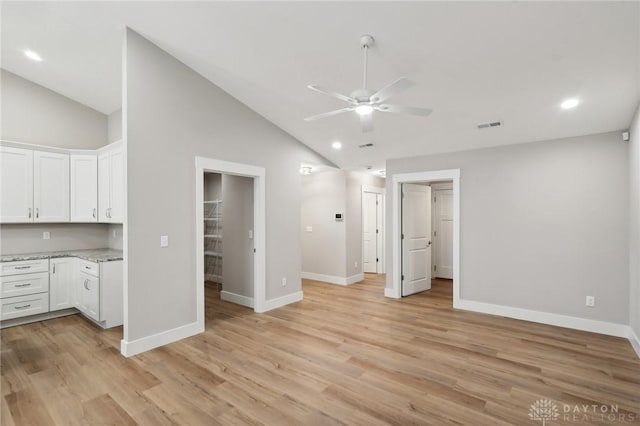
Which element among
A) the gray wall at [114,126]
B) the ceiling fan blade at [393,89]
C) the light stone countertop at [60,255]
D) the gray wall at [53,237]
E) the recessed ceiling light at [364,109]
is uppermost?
the gray wall at [114,126]

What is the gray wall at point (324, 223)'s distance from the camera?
6.81 m

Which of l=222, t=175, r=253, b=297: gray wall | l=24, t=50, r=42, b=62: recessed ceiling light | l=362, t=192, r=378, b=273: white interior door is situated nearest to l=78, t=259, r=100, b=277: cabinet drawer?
l=222, t=175, r=253, b=297: gray wall

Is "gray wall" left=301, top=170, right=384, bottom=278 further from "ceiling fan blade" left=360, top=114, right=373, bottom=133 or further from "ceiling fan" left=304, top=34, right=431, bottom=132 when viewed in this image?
"ceiling fan" left=304, top=34, right=431, bottom=132

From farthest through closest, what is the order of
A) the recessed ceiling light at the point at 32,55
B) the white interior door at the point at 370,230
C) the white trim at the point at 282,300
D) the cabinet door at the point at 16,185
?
the white interior door at the point at 370,230, the white trim at the point at 282,300, the cabinet door at the point at 16,185, the recessed ceiling light at the point at 32,55

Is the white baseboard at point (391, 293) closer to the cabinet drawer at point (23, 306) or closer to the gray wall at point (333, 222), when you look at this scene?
the gray wall at point (333, 222)

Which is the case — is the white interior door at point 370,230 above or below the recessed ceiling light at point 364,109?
below

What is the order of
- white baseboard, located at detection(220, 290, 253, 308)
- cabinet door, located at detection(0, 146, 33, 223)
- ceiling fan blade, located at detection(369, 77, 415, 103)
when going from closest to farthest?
ceiling fan blade, located at detection(369, 77, 415, 103) → cabinet door, located at detection(0, 146, 33, 223) → white baseboard, located at detection(220, 290, 253, 308)

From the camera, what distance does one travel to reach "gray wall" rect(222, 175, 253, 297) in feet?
16.7

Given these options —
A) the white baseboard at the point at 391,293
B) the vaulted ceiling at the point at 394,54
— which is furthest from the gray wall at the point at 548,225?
the white baseboard at the point at 391,293

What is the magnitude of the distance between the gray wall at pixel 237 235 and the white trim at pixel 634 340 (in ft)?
15.8

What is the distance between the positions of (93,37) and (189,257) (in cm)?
273

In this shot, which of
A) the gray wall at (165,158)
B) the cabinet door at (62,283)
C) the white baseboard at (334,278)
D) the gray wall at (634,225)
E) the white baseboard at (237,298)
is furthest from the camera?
the white baseboard at (334,278)

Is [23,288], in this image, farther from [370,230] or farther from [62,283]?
[370,230]

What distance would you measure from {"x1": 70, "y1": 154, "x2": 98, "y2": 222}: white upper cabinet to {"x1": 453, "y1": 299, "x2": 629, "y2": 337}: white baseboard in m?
5.94
